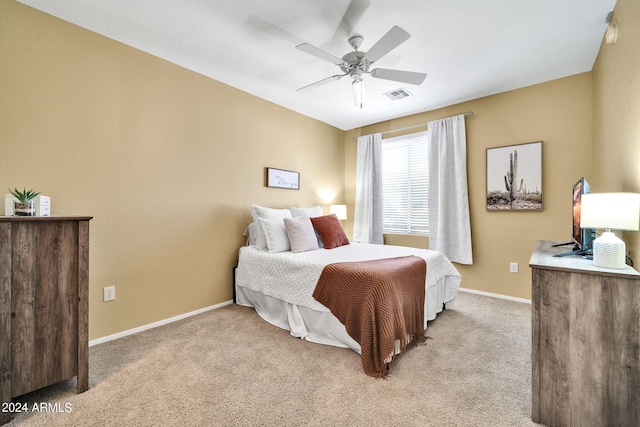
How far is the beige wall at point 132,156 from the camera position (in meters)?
2.06

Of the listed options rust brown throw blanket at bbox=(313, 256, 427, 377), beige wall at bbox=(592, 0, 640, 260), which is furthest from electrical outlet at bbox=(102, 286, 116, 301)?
beige wall at bbox=(592, 0, 640, 260)

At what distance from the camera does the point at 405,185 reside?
4.45m

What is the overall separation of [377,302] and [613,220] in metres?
1.36

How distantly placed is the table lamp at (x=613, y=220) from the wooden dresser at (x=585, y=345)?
7 centimetres

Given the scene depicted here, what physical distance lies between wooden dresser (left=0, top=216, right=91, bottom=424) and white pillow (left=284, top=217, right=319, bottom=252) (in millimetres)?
1780

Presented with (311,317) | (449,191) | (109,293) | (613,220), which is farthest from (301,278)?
(449,191)

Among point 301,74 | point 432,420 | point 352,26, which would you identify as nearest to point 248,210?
point 301,74

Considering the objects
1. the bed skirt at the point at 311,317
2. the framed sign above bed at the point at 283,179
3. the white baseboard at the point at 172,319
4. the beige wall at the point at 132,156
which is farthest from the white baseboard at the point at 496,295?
the beige wall at the point at 132,156

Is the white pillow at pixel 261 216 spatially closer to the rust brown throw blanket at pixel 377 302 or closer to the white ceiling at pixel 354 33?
the rust brown throw blanket at pixel 377 302

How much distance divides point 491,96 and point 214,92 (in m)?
3.43

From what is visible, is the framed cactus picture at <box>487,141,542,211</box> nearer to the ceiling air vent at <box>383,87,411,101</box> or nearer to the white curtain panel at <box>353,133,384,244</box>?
the ceiling air vent at <box>383,87,411,101</box>

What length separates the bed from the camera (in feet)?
7.88

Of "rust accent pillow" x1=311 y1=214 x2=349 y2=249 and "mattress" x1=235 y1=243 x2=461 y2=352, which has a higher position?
"rust accent pillow" x1=311 y1=214 x2=349 y2=249

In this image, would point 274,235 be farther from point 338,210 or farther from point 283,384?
point 338,210
